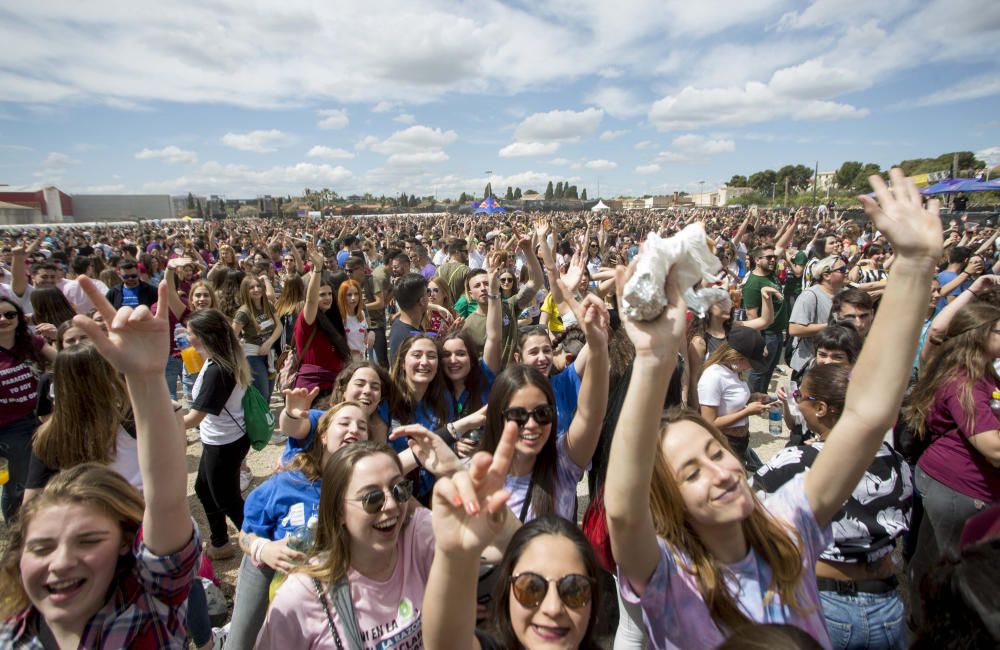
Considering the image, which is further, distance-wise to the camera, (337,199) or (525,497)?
(337,199)

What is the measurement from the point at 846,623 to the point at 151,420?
8.62 feet

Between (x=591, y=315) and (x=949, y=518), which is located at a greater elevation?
(x=591, y=315)

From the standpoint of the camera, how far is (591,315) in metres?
2.13

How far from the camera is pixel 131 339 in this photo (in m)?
1.47

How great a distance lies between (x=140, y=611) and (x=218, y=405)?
84.6 inches

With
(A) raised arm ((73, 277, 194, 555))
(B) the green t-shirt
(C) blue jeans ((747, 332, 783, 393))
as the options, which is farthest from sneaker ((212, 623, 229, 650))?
(B) the green t-shirt

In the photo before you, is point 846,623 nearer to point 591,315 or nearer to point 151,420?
point 591,315

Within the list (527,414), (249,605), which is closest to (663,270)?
(527,414)

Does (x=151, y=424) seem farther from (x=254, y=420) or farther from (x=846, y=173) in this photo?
(x=846, y=173)

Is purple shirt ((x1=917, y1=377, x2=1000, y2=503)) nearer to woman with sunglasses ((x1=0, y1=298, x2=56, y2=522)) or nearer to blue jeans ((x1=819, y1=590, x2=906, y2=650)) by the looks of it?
blue jeans ((x1=819, y1=590, x2=906, y2=650))

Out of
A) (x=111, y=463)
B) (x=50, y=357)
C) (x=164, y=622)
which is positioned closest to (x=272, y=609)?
(x=164, y=622)

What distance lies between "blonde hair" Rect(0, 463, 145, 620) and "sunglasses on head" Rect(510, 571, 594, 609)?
1.25m

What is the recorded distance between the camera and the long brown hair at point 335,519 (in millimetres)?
1817

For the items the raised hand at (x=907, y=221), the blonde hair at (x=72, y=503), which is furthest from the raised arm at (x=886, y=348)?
the blonde hair at (x=72, y=503)
